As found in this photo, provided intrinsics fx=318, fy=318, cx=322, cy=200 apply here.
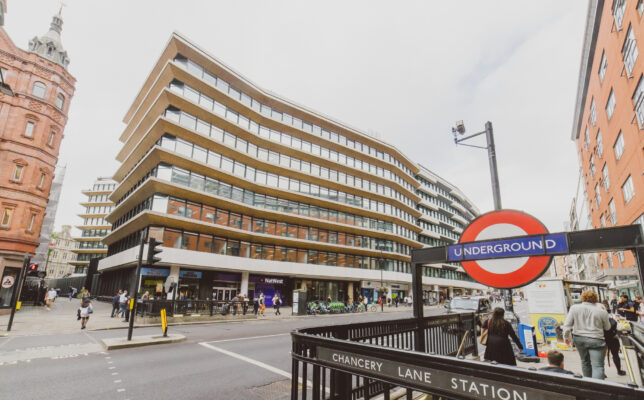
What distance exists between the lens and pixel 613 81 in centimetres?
2009

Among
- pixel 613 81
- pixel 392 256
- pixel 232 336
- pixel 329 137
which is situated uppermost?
pixel 329 137

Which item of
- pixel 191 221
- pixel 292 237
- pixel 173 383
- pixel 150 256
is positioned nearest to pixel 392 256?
pixel 292 237

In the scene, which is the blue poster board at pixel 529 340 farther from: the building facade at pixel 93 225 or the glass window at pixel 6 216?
the building facade at pixel 93 225

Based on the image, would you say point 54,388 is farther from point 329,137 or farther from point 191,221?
point 329,137

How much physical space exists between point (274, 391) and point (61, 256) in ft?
393

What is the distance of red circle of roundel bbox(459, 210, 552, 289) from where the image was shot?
212 cm

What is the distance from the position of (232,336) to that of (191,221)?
1512 centimetres

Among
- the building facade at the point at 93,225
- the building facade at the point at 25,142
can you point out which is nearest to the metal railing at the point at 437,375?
the building facade at the point at 25,142

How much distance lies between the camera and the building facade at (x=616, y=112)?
16422mm

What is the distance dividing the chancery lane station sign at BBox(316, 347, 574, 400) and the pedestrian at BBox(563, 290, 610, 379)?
16.6 feet

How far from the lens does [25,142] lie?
23.9 meters

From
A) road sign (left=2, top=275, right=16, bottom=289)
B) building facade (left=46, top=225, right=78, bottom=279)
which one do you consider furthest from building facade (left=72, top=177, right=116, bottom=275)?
road sign (left=2, top=275, right=16, bottom=289)

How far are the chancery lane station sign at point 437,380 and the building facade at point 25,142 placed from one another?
2935 cm

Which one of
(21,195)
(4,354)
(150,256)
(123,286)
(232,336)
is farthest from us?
(123,286)
